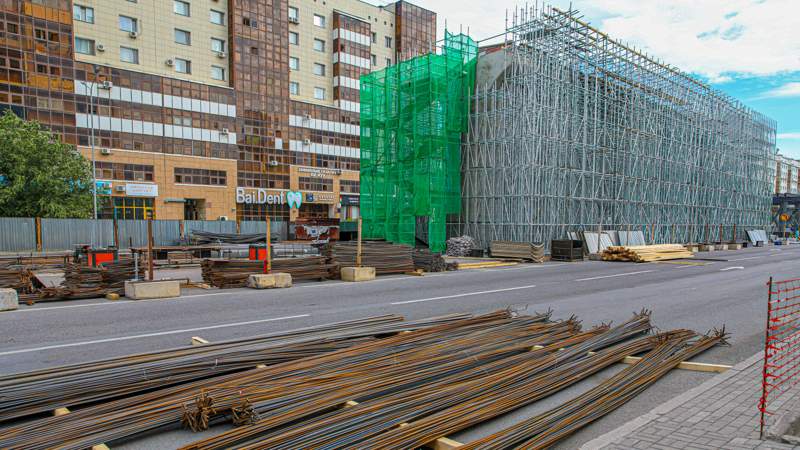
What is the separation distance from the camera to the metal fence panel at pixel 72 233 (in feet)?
89.4

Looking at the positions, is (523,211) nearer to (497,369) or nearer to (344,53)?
(497,369)

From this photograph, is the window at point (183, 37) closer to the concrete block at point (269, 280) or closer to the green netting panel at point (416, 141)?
the green netting panel at point (416, 141)

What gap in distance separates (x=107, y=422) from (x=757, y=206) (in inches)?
2611

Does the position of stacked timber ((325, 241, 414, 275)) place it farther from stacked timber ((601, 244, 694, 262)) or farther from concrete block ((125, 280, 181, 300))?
stacked timber ((601, 244, 694, 262))

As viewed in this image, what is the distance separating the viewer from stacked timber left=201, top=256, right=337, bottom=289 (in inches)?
555

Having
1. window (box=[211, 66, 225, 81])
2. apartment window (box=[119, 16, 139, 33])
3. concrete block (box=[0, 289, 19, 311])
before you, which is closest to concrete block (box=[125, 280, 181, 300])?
concrete block (box=[0, 289, 19, 311])

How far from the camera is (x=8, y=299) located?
10.2 m

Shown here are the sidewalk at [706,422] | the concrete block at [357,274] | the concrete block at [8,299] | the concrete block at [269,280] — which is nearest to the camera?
the sidewalk at [706,422]

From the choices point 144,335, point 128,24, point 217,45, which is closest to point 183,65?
point 217,45

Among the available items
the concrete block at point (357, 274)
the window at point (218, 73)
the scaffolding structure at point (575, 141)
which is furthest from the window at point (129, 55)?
the concrete block at point (357, 274)

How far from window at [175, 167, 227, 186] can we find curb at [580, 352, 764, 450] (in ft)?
147

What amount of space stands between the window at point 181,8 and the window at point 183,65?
159 inches

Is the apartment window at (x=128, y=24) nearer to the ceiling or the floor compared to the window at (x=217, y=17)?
nearer to the floor

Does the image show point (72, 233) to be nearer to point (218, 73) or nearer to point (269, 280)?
point (269, 280)
